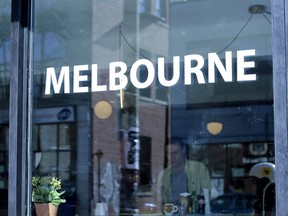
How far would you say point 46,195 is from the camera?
2.71 metres

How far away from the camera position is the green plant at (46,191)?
2.55 meters

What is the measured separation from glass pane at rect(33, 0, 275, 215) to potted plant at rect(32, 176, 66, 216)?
0.93 meters

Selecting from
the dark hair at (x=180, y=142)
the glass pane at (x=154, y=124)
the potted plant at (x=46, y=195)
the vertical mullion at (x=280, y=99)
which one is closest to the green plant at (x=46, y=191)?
the potted plant at (x=46, y=195)

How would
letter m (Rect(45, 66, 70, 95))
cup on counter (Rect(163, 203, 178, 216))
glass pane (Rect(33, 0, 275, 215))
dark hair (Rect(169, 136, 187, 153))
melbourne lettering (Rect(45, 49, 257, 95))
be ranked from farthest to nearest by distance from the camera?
1. dark hair (Rect(169, 136, 187, 153))
2. glass pane (Rect(33, 0, 275, 215))
3. cup on counter (Rect(163, 203, 178, 216))
4. letter m (Rect(45, 66, 70, 95))
5. melbourne lettering (Rect(45, 49, 257, 95))

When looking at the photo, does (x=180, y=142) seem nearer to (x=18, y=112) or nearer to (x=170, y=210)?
(x=170, y=210)

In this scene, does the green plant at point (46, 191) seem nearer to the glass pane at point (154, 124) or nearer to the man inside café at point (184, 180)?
the glass pane at point (154, 124)

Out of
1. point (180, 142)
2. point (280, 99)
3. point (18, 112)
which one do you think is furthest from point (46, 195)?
point (180, 142)

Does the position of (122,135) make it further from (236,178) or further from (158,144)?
(236,178)

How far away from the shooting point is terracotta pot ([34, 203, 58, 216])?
257 cm

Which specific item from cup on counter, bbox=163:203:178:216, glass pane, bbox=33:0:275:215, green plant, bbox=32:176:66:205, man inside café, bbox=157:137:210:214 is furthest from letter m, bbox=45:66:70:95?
man inside café, bbox=157:137:210:214

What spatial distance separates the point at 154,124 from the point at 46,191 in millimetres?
8867

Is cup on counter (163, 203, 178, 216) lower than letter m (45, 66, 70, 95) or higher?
lower

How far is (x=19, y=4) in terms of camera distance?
2.37 meters

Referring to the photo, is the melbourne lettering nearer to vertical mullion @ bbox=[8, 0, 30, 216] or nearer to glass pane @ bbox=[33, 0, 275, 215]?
vertical mullion @ bbox=[8, 0, 30, 216]
